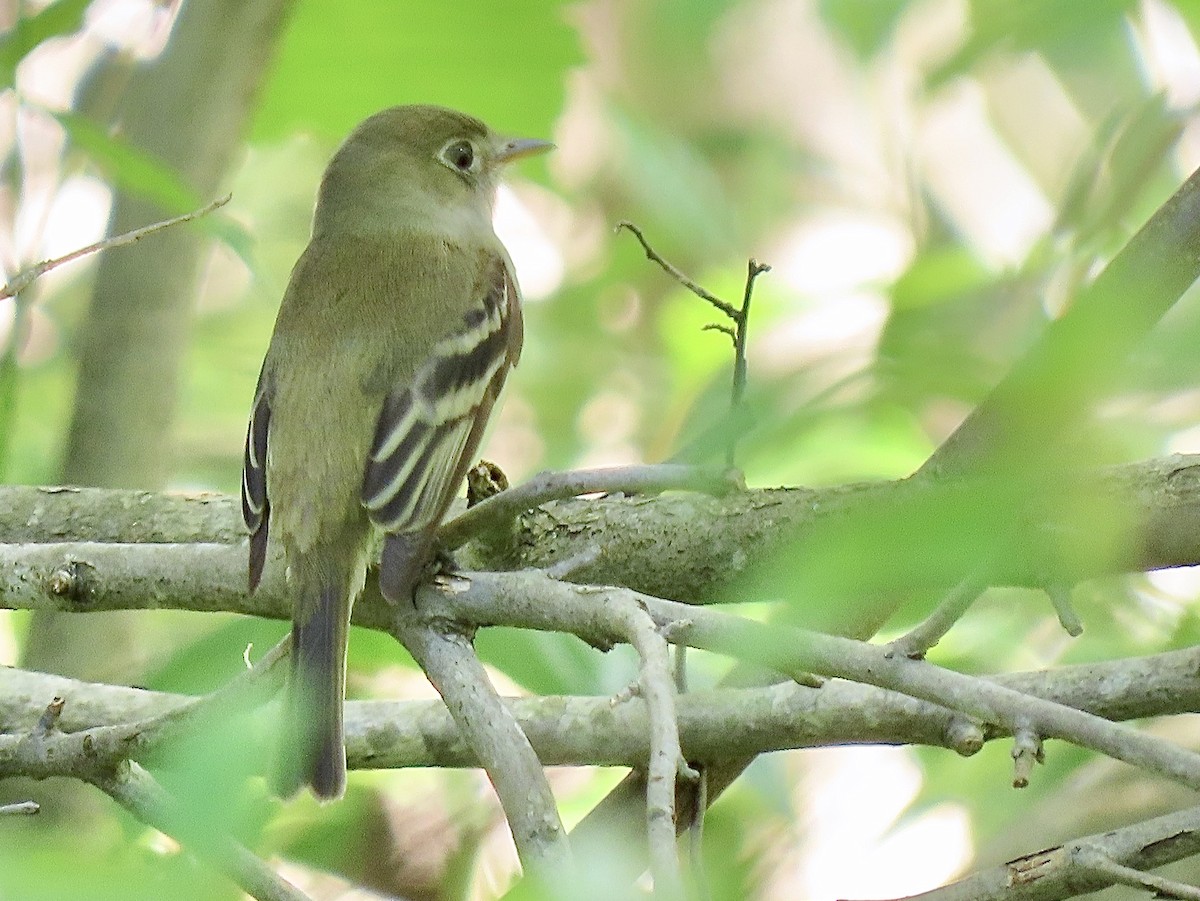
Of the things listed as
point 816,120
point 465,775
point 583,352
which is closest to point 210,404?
point 583,352

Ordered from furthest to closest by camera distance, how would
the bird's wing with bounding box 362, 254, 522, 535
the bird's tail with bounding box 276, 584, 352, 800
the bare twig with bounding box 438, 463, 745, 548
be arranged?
the bird's wing with bounding box 362, 254, 522, 535
the bird's tail with bounding box 276, 584, 352, 800
the bare twig with bounding box 438, 463, 745, 548

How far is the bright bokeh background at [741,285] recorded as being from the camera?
263cm

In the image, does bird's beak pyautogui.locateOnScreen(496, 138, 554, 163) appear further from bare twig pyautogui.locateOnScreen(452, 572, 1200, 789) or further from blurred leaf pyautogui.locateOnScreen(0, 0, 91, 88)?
bare twig pyautogui.locateOnScreen(452, 572, 1200, 789)

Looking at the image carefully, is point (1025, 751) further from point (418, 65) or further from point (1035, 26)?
point (418, 65)

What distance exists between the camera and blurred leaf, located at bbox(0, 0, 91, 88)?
113 inches

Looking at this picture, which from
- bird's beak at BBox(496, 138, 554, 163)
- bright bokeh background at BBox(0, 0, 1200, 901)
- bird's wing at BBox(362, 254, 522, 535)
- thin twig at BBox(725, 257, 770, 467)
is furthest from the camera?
bird's beak at BBox(496, 138, 554, 163)

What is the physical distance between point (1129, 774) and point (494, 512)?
1.67m

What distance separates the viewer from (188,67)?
3980mm

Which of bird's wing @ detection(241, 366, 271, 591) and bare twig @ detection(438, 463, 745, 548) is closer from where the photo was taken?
bare twig @ detection(438, 463, 745, 548)

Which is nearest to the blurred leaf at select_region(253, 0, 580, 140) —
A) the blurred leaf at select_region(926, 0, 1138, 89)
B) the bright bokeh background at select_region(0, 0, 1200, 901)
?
the bright bokeh background at select_region(0, 0, 1200, 901)

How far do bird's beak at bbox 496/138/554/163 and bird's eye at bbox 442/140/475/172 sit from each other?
95mm

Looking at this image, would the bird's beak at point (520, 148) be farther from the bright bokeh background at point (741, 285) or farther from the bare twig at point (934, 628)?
the bare twig at point (934, 628)

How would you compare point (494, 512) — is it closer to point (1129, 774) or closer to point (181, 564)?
point (181, 564)

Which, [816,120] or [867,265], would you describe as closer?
[867,265]
